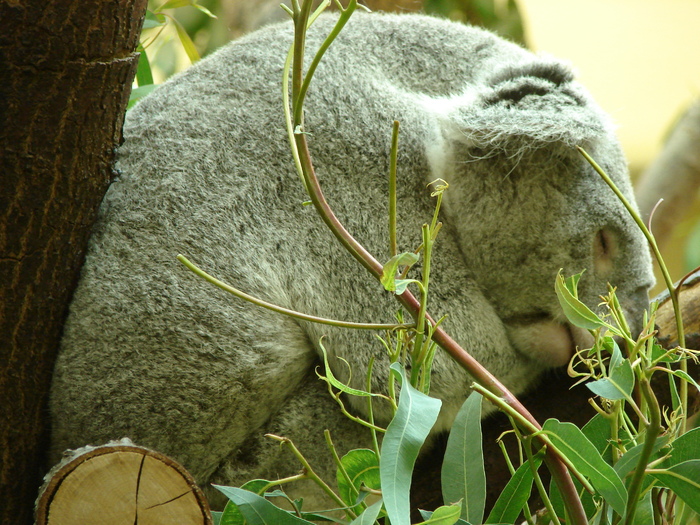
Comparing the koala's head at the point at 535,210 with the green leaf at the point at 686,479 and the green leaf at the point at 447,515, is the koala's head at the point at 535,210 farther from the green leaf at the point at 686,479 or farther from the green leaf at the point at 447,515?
the green leaf at the point at 447,515

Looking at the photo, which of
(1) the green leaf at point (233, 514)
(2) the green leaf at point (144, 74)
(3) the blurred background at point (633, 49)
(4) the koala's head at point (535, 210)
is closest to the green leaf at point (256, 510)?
(1) the green leaf at point (233, 514)

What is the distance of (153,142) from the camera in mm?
1818

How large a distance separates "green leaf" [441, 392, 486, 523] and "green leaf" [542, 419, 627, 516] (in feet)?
0.47

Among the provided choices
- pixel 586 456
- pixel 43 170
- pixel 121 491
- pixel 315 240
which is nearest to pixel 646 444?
pixel 586 456

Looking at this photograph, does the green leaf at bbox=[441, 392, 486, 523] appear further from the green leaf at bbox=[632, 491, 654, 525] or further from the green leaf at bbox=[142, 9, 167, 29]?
the green leaf at bbox=[142, 9, 167, 29]

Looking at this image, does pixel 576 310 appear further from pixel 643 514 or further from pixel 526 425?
pixel 643 514

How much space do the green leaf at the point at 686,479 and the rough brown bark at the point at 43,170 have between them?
3.99ft

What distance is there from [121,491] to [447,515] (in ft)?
1.93

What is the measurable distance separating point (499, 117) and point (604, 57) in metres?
5.05

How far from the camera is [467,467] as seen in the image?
1.18 meters

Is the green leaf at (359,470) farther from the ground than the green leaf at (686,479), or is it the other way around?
the green leaf at (686,479)

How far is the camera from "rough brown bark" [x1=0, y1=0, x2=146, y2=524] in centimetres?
133

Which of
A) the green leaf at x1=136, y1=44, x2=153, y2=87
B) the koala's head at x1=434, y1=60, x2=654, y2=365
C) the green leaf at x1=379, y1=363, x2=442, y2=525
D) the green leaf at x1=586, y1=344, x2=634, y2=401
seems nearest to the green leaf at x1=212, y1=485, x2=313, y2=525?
the green leaf at x1=379, y1=363, x2=442, y2=525

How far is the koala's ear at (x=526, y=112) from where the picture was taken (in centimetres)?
188
